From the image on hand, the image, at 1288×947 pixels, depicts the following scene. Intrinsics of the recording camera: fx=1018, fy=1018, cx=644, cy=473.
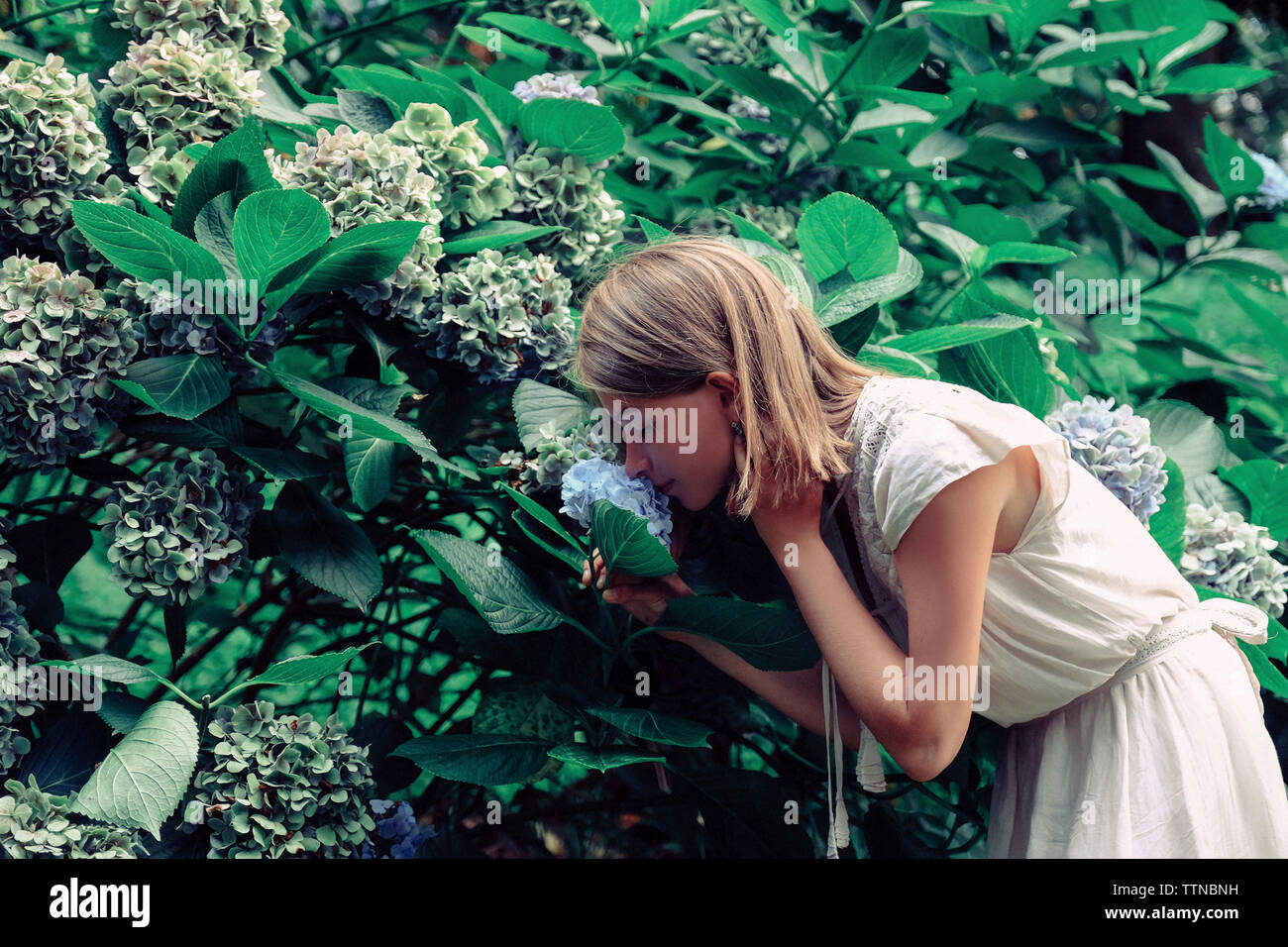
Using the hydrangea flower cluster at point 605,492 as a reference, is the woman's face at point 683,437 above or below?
above

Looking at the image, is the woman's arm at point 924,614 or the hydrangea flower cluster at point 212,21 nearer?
the woman's arm at point 924,614

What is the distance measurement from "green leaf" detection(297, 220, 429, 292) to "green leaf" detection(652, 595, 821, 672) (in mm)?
476

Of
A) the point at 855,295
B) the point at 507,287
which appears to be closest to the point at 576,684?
the point at 507,287

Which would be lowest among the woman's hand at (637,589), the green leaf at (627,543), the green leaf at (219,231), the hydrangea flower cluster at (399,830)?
the hydrangea flower cluster at (399,830)

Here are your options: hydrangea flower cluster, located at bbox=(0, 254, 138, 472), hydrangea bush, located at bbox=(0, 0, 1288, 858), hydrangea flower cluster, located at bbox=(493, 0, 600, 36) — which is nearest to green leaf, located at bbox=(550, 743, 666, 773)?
hydrangea bush, located at bbox=(0, 0, 1288, 858)

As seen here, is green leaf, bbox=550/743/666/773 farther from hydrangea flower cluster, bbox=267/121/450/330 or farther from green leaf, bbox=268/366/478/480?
hydrangea flower cluster, bbox=267/121/450/330

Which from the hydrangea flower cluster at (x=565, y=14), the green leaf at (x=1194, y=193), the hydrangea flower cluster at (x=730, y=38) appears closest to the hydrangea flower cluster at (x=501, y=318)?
the hydrangea flower cluster at (x=565, y=14)

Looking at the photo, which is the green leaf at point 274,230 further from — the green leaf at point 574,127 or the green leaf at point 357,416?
the green leaf at point 574,127

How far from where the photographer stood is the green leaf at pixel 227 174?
1.08 meters

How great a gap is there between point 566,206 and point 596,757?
2.31 ft

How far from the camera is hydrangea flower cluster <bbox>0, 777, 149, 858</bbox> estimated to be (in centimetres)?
96

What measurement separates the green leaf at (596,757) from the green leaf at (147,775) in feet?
1.15

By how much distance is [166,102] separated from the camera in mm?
1209

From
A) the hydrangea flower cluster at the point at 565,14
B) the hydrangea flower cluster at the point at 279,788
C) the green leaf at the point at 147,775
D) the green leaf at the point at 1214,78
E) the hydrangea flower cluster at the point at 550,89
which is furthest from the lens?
the green leaf at the point at 1214,78
